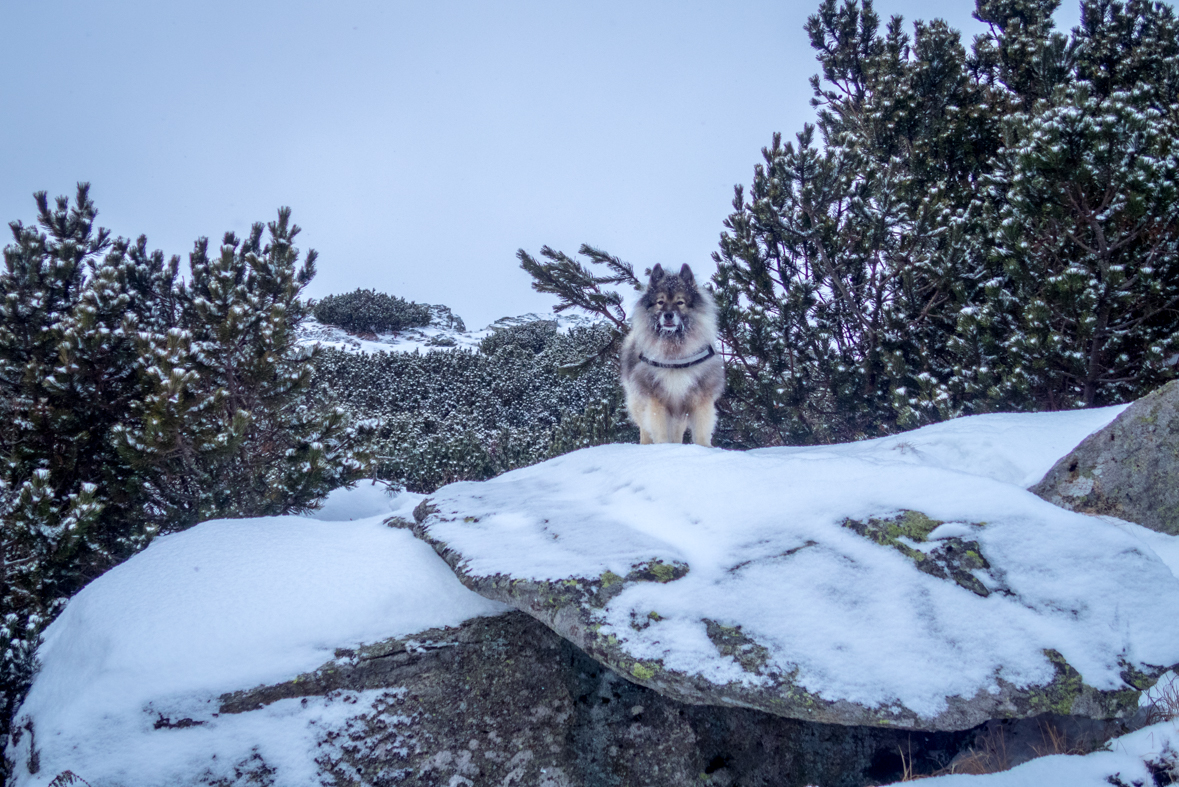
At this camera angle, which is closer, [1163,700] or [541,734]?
[1163,700]

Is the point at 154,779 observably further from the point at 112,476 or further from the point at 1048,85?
the point at 1048,85

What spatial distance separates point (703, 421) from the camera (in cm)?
534

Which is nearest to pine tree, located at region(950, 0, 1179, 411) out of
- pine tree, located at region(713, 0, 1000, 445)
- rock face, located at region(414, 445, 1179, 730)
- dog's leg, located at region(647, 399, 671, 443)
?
pine tree, located at region(713, 0, 1000, 445)

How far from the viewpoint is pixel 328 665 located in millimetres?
2627

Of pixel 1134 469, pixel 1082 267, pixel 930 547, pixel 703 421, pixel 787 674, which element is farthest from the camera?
pixel 1082 267

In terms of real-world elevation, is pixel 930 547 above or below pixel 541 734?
above

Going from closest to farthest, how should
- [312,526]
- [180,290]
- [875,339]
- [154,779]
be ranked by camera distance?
[154,779] → [312,526] → [180,290] → [875,339]

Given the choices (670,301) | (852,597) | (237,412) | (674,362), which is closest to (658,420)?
(674,362)

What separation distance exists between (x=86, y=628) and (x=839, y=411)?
288 inches

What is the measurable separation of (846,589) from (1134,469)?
2432 mm

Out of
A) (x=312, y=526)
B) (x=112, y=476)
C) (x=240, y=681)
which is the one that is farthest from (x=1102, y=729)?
(x=112, y=476)

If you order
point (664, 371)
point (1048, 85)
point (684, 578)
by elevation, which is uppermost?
point (1048, 85)

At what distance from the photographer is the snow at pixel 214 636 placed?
7.41ft

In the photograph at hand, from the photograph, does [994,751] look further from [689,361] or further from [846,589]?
[689,361]
